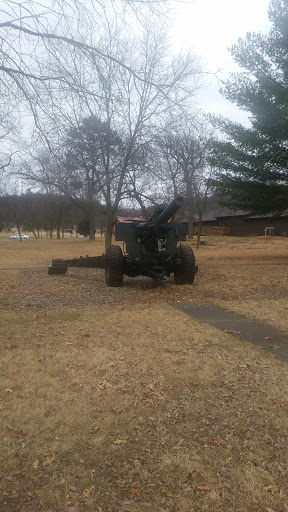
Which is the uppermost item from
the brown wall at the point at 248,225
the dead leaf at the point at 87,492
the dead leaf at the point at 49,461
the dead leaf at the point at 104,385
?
the brown wall at the point at 248,225

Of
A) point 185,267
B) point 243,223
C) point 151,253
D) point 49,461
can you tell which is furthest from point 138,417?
point 243,223

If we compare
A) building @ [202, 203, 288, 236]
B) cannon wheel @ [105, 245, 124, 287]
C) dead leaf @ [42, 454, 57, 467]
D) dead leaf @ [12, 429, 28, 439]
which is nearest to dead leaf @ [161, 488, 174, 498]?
dead leaf @ [42, 454, 57, 467]

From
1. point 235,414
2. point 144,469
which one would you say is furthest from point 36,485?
point 235,414

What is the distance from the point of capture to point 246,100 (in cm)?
1532

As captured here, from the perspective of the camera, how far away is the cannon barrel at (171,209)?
323 inches

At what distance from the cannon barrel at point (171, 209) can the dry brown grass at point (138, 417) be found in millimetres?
2752

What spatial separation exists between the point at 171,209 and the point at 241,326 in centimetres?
348

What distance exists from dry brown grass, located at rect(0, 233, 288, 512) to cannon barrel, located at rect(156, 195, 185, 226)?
2.75 meters

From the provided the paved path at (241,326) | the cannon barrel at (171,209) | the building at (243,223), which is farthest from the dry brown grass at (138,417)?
the building at (243,223)

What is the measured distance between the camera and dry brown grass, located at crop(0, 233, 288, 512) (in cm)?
242

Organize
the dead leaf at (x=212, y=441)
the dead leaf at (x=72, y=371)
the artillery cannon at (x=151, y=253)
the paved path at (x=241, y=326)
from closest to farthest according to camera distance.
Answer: the dead leaf at (x=212, y=441) < the dead leaf at (x=72, y=371) < the paved path at (x=241, y=326) < the artillery cannon at (x=151, y=253)

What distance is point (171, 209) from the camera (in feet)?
28.6

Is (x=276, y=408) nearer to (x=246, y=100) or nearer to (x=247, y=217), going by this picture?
(x=246, y=100)

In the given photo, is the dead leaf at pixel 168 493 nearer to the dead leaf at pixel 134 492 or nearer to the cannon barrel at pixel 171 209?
the dead leaf at pixel 134 492
